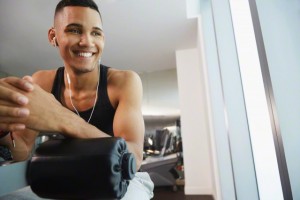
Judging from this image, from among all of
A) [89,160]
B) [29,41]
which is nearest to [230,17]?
[89,160]

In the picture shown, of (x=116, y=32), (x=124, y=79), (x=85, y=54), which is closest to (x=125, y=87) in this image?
(x=124, y=79)

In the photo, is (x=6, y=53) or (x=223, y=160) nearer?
(x=223, y=160)

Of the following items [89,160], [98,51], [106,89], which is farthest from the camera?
[98,51]

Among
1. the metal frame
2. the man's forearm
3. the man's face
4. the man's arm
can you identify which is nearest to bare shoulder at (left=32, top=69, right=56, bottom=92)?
the man's face

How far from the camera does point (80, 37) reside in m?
1.20

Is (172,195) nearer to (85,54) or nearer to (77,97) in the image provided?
(77,97)

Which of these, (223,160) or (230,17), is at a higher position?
(230,17)

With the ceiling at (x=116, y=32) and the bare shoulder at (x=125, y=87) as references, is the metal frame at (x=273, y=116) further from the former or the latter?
the ceiling at (x=116, y=32)

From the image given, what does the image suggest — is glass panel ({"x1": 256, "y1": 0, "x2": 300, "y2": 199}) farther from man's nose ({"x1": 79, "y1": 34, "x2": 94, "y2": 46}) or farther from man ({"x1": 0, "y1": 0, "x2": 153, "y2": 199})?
man's nose ({"x1": 79, "y1": 34, "x2": 94, "y2": 46})

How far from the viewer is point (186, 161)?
112 inches

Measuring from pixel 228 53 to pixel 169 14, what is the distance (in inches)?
39.3

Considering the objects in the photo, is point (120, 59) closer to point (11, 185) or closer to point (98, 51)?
point (98, 51)

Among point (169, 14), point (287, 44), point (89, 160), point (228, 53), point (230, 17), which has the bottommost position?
point (89, 160)

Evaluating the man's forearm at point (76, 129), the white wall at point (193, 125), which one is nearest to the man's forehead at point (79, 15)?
the man's forearm at point (76, 129)
